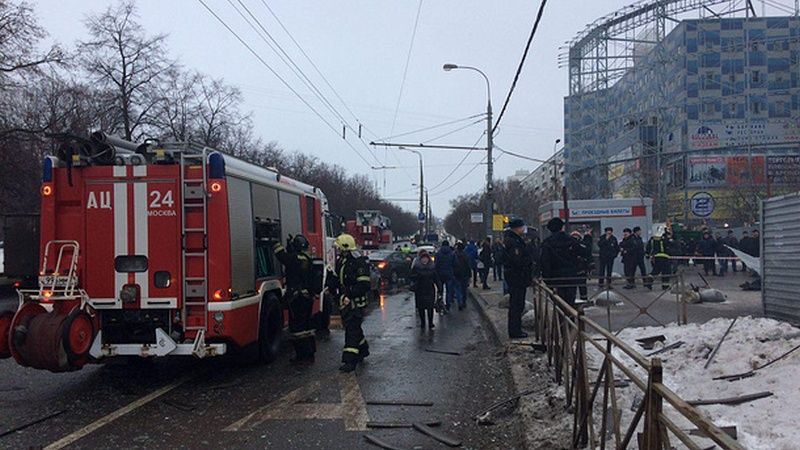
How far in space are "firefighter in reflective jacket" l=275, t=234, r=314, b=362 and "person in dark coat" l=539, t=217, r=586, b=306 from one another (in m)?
3.80

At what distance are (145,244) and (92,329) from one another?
1108mm

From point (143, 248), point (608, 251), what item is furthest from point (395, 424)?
point (608, 251)

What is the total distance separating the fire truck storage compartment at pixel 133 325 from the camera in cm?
758

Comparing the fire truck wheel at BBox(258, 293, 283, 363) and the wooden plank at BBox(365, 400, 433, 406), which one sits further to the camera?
the fire truck wheel at BBox(258, 293, 283, 363)

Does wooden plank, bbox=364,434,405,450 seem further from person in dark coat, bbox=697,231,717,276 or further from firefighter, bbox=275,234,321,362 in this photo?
person in dark coat, bbox=697,231,717,276

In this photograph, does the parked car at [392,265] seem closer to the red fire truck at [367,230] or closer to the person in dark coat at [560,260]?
the red fire truck at [367,230]

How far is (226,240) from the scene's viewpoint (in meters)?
7.54

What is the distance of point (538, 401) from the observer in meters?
6.56

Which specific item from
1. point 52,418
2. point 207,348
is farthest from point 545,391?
point 52,418

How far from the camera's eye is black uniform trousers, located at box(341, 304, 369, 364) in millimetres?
8656

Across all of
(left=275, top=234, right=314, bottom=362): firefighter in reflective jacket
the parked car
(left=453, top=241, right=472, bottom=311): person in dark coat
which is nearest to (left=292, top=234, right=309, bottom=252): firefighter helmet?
(left=275, top=234, right=314, bottom=362): firefighter in reflective jacket

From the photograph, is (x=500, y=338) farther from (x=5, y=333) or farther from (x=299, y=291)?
(x=5, y=333)

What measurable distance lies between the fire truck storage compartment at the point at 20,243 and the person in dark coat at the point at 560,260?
1091 cm

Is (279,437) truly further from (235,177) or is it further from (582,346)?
(235,177)
